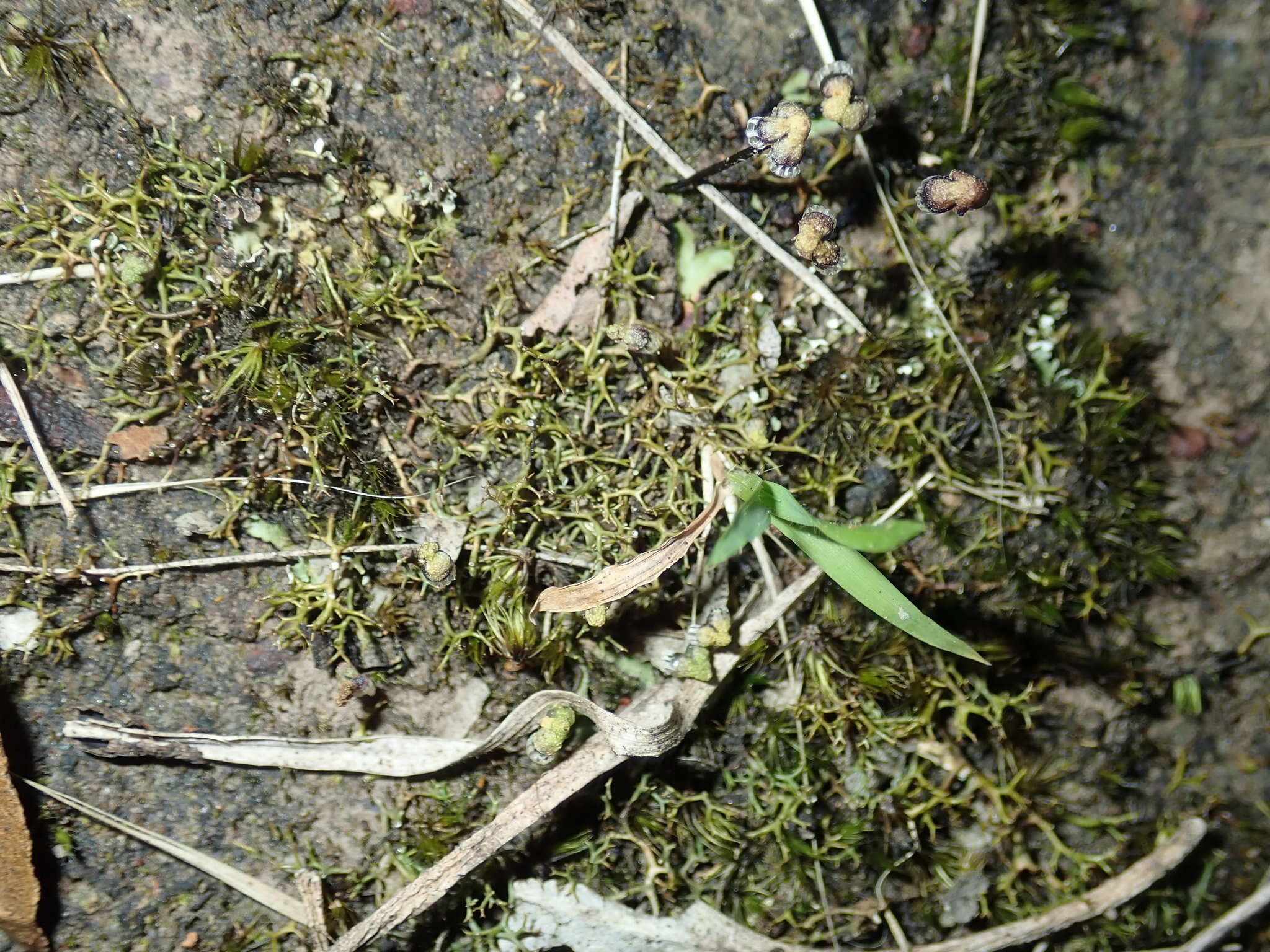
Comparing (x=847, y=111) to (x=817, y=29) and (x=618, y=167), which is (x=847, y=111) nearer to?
(x=817, y=29)

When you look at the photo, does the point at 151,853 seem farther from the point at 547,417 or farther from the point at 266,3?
the point at 266,3

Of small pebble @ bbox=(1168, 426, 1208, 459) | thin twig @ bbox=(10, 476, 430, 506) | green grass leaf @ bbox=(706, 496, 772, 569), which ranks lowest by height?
small pebble @ bbox=(1168, 426, 1208, 459)

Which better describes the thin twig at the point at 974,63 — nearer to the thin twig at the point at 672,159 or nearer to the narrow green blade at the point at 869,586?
the thin twig at the point at 672,159

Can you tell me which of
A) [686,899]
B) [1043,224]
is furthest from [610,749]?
[1043,224]

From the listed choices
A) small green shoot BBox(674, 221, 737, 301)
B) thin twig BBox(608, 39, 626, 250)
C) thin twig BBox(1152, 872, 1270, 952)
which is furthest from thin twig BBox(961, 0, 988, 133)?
thin twig BBox(1152, 872, 1270, 952)

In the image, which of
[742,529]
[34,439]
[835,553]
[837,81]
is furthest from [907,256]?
[34,439]

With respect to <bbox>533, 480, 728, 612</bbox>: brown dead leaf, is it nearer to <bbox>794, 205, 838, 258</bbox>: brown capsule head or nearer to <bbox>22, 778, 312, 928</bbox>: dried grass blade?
<bbox>794, 205, 838, 258</bbox>: brown capsule head

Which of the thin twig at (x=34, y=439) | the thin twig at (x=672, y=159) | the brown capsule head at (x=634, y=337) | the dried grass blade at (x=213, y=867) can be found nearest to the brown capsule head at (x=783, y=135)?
the thin twig at (x=672, y=159)
